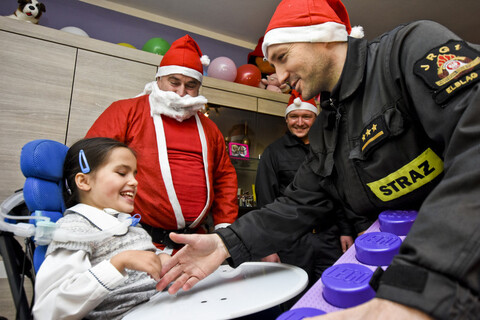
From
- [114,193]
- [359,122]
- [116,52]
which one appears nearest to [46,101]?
[116,52]

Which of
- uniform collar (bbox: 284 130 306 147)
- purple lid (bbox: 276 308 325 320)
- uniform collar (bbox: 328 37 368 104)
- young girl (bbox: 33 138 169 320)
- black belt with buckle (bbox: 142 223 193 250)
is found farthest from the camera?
uniform collar (bbox: 284 130 306 147)

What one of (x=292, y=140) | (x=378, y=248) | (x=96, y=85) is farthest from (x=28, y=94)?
(x=378, y=248)

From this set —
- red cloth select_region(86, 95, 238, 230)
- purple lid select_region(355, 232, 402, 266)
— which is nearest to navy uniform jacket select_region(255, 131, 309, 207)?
red cloth select_region(86, 95, 238, 230)

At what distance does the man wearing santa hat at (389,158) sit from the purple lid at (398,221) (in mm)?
48

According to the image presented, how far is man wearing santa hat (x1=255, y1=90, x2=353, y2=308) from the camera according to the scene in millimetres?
2018

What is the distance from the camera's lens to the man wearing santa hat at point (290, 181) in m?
2.02

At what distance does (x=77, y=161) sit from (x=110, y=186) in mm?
162

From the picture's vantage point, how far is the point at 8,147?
203 centimetres

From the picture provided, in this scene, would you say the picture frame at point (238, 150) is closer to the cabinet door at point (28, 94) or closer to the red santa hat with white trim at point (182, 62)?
the red santa hat with white trim at point (182, 62)

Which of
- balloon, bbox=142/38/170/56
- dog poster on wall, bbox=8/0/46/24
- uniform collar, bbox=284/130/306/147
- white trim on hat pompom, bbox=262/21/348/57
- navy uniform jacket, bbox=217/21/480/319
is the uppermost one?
dog poster on wall, bbox=8/0/46/24

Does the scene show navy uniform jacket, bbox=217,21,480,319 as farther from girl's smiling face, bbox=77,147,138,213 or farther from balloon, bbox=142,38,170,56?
balloon, bbox=142,38,170,56

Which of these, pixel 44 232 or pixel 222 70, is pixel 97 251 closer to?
pixel 44 232

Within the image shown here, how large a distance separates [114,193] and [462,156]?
3.51ft

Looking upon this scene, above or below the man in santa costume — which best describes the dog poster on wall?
above
